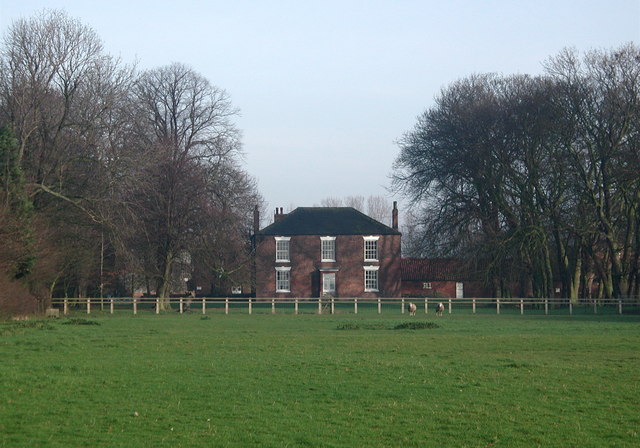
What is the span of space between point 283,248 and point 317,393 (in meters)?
54.7

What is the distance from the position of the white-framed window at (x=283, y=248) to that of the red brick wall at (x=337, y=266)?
12.8 inches

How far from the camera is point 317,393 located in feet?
44.8

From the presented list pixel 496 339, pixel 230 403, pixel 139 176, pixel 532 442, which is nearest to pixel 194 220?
pixel 139 176

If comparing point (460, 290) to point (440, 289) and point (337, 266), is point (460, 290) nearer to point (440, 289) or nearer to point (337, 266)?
point (440, 289)

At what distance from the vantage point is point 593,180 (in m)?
A: 50.4

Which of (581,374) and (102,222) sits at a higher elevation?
(102,222)

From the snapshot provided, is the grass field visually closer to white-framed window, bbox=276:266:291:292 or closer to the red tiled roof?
white-framed window, bbox=276:266:291:292

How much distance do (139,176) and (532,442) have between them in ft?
110

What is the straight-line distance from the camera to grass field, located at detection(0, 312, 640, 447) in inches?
410

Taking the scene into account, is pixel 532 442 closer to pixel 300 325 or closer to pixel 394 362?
pixel 394 362

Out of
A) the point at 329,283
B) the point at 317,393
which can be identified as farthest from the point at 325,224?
the point at 317,393

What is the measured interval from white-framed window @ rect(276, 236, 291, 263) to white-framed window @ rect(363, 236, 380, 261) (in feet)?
20.7

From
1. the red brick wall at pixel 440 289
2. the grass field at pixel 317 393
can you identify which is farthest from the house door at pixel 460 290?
the grass field at pixel 317 393

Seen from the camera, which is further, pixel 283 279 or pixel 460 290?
pixel 460 290
